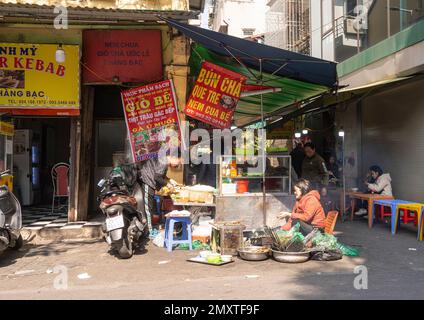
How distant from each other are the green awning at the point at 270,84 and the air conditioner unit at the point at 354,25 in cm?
362

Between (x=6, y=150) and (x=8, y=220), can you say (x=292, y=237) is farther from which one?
(x=6, y=150)

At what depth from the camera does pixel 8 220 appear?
6.64 m

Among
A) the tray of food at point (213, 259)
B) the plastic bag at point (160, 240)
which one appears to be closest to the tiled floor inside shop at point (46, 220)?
the plastic bag at point (160, 240)

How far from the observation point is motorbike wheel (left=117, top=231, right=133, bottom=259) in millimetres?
6477

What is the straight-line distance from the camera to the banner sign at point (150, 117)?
8.96 metres

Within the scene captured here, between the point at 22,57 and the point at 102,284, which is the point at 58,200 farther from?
the point at 102,284

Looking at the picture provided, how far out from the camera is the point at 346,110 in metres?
14.1

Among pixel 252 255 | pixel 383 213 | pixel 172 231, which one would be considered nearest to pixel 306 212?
pixel 252 255

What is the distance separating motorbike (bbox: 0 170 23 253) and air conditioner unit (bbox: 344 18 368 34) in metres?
11.3

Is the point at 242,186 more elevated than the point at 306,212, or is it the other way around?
the point at 242,186

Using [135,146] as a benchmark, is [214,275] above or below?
below

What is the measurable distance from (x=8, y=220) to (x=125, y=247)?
1918 millimetres
